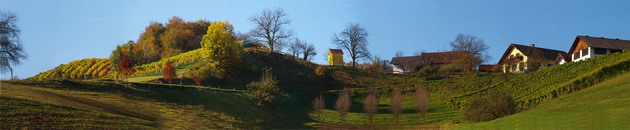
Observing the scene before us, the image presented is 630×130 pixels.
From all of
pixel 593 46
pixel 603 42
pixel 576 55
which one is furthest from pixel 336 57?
pixel 593 46

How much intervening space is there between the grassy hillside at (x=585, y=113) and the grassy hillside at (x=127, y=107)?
18.3 meters

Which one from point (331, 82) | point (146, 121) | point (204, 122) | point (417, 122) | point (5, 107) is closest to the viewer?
point (5, 107)

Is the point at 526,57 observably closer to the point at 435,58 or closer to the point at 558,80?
the point at 435,58

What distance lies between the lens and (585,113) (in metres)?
29.0

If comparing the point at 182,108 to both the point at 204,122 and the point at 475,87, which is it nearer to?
the point at 204,122

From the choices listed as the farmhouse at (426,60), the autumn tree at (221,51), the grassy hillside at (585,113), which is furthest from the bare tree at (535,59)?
the autumn tree at (221,51)

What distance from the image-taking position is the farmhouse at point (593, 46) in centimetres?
6234

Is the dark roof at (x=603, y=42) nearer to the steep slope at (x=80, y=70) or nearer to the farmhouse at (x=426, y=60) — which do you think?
the farmhouse at (x=426, y=60)

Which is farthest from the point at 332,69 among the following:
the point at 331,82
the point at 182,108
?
the point at 182,108

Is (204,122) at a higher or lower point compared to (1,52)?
lower

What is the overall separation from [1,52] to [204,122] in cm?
2442

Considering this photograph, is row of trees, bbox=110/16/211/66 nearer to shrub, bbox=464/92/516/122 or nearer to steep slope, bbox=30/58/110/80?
steep slope, bbox=30/58/110/80

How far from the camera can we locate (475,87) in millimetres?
59844

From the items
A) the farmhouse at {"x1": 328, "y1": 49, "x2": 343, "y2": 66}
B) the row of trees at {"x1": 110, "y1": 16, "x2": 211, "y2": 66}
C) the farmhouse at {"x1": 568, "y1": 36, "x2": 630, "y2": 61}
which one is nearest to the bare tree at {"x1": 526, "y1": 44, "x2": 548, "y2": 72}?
the farmhouse at {"x1": 568, "y1": 36, "x2": 630, "y2": 61}
